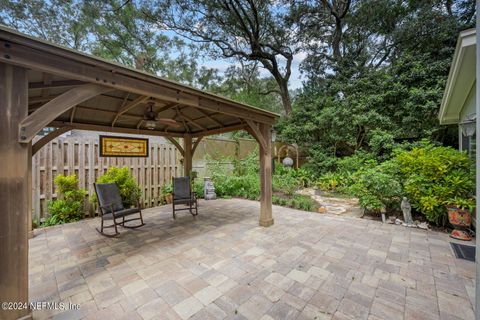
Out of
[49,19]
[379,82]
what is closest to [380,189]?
[379,82]

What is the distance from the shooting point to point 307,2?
1087cm

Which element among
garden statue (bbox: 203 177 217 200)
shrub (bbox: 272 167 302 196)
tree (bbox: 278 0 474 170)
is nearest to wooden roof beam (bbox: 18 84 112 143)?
garden statue (bbox: 203 177 217 200)

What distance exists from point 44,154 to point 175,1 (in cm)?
961

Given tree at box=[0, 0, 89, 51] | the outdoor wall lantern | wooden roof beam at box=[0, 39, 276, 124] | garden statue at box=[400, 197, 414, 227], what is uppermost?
tree at box=[0, 0, 89, 51]

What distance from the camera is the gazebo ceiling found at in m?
1.73

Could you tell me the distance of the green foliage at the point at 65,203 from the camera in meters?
4.49

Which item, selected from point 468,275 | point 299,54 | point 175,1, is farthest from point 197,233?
point 299,54

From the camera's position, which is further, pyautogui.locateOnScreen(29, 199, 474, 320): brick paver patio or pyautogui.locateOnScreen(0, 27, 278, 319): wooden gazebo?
pyautogui.locateOnScreen(29, 199, 474, 320): brick paver patio

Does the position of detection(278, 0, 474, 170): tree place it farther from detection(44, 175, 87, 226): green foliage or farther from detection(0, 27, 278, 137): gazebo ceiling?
detection(44, 175, 87, 226): green foliage

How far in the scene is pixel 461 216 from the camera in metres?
3.47

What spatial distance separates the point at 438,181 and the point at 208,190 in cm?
590

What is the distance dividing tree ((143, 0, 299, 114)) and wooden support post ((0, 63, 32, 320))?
10.7 m

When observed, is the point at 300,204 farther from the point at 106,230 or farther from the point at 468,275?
the point at 106,230

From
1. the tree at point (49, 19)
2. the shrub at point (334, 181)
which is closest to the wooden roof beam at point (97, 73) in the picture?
the shrub at point (334, 181)
